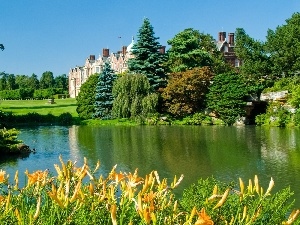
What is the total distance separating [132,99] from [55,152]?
595 inches

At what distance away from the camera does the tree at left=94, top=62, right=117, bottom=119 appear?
35281 mm

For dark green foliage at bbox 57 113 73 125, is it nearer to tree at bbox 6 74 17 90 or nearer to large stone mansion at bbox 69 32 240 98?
large stone mansion at bbox 69 32 240 98

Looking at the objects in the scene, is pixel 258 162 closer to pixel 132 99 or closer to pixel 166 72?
pixel 132 99

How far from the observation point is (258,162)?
1460 centimetres

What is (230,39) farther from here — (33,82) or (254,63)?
(33,82)

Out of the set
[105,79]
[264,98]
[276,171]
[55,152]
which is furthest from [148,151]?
[105,79]

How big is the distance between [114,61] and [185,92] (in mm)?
30906

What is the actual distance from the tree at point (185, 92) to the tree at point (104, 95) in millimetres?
4868

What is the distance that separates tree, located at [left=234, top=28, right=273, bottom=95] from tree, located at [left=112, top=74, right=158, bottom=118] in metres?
7.82

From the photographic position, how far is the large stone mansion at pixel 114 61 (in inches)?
2140

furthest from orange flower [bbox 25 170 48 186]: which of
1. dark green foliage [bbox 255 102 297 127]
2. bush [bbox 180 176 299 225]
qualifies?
dark green foliage [bbox 255 102 297 127]

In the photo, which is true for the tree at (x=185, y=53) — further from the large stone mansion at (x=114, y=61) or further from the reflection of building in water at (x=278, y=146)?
the reflection of building in water at (x=278, y=146)

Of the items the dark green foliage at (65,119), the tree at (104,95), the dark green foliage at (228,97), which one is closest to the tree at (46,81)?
the tree at (104,95)

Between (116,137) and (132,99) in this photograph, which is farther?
(132,99)
